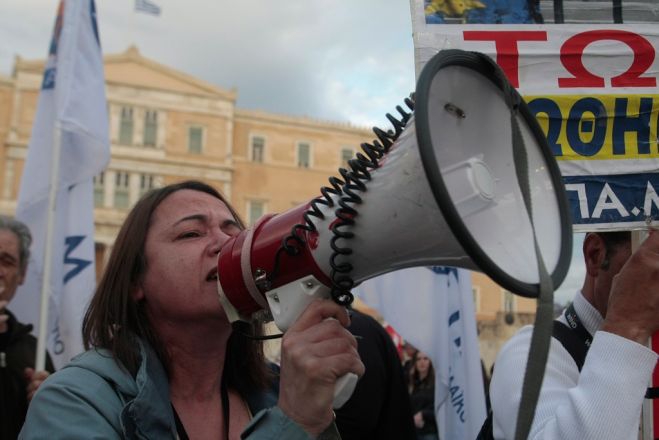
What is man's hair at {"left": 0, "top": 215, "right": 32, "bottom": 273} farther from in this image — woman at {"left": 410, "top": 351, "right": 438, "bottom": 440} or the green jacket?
woman at {"left": 410, "top": 351, "right": 438, "bottom": 440}

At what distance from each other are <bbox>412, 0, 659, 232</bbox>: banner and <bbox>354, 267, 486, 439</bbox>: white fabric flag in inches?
95.0

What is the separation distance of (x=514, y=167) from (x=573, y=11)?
0.97 metres

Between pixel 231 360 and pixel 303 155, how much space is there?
118 ft

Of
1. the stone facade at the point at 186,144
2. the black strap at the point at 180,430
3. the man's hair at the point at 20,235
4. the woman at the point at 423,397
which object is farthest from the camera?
the stone facade at the point at 186,144

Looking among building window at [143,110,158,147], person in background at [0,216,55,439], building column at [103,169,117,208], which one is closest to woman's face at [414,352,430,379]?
person in background at [0,216,55,439]

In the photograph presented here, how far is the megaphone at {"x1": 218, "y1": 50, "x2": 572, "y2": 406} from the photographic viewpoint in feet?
3.76

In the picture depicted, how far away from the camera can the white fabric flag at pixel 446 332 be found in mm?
4145

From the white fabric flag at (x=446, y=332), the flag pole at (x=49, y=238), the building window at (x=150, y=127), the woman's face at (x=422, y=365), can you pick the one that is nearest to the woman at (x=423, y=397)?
the woman's face at (x=422, y=365)

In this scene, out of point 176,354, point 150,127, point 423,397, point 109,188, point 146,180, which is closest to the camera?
point 176,354

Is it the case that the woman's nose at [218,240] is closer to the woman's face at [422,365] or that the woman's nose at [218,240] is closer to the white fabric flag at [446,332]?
the white fabric flag at [446,332]

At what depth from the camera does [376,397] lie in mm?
2711

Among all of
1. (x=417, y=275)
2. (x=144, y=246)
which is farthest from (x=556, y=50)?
(x=417, y=275)

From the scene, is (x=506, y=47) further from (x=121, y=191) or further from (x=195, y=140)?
(x=195, y=140)

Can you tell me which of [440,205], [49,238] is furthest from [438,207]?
[49,238]
